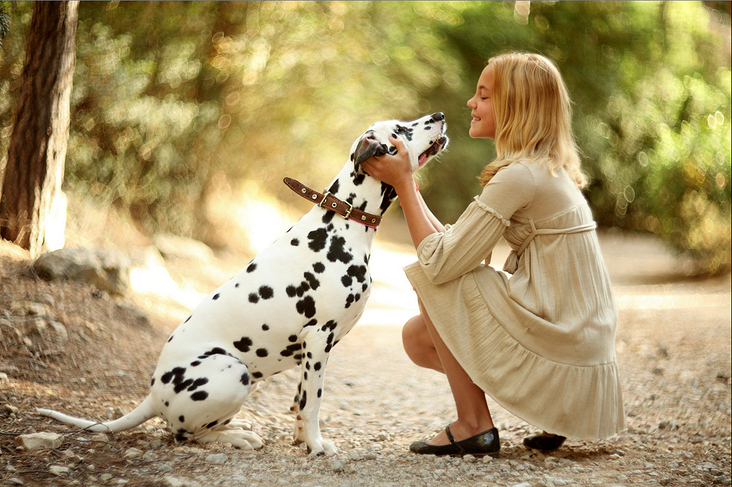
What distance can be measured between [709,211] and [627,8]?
24.0 ft

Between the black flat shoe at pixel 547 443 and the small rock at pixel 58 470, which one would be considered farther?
the black flat shoe at pixel 547 443

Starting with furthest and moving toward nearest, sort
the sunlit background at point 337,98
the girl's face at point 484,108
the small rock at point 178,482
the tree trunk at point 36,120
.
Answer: the sunlit background at point 337,98 < the tree trunk at point 36,120 < the girl's face at point 484,108 < the small rock at point 178,482

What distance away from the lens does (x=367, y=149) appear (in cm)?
250

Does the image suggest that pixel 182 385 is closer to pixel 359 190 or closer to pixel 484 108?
pixel 359 190

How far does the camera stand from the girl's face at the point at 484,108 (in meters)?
2.75

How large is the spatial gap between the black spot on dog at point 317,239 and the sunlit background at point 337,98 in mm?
3392

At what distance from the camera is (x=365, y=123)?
35.3ft

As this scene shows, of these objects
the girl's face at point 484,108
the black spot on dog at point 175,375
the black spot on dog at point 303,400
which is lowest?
the black spot on dog at point 303,400

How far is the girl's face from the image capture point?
2752 mm

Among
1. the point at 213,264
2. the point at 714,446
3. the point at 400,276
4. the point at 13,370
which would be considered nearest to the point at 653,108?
the point at 400,276

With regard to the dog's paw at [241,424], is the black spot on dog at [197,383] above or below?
above

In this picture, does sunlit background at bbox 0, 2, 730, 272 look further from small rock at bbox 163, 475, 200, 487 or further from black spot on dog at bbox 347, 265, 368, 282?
small rock at bbox 163, 475, 200, 487

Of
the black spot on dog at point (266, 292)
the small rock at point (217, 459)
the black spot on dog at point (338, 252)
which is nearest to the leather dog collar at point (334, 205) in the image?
the black spot on dog at point (338, 252)

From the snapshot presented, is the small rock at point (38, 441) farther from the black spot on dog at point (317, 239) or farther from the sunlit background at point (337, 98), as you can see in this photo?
the sunlit background at point (337, 98)
